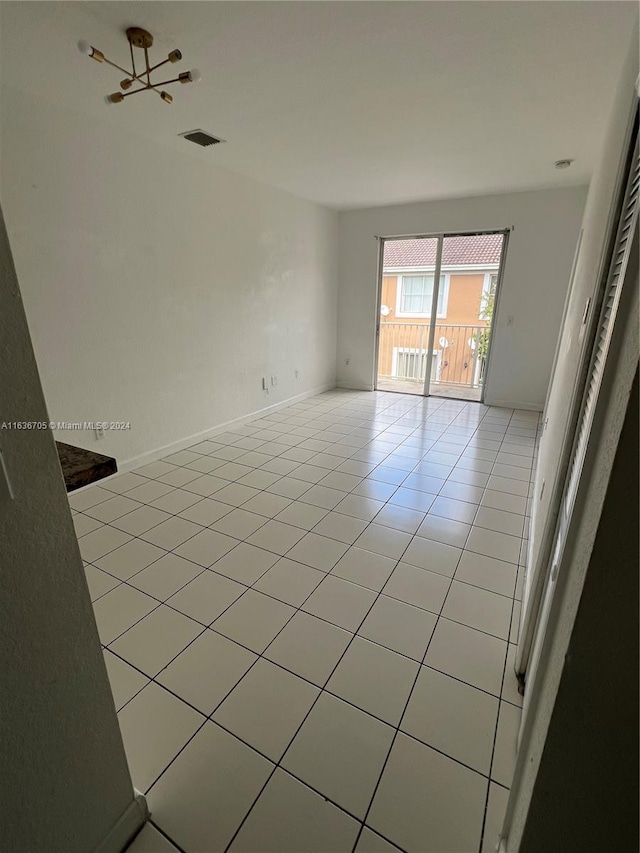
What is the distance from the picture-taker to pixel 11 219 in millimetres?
2234

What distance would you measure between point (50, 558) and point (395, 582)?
1.63m

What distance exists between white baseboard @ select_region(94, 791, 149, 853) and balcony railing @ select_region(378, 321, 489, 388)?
587 cm

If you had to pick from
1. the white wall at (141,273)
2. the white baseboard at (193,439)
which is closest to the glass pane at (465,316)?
the white baseboard at (193,439)

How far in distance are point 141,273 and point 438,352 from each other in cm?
500

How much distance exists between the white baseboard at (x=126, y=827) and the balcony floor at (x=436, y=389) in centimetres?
538

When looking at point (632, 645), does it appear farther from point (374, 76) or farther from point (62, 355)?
point (62, 355)

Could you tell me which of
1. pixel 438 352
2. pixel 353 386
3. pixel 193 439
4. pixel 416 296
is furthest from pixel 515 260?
pixel 193 439

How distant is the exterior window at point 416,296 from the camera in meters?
6.62

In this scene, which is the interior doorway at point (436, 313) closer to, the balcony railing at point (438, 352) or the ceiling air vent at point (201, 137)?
the balcony railing at point (438, 352)

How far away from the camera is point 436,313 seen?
5359 millimetres

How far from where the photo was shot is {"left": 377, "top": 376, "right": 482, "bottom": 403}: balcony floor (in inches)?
229

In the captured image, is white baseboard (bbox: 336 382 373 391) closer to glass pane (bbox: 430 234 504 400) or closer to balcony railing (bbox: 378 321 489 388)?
balcony railing (bbox: 378 321 489 388)

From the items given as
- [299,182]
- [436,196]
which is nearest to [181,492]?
[299,182]

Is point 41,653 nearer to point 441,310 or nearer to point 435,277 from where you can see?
point 435,277
